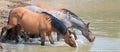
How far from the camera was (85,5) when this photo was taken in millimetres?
25766

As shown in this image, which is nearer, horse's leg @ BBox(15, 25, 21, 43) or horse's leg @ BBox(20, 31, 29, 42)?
horse's leg @ BBox(15, 25, 21, 43)

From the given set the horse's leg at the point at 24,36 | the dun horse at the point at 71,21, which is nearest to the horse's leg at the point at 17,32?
the horse's leg at the point at 24,36

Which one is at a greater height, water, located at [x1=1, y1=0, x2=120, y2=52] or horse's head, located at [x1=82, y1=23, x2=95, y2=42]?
horse's head, located at [x1=82, y1=23, x2=95, y2=42]

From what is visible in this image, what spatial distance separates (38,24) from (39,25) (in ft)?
0.16

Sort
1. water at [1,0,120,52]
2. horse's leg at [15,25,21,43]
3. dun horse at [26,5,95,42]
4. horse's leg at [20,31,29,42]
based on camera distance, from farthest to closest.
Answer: dun horse at [26,5,95,42] → horse's leg at [20,31,29,42] → horse's leg at [15,25,21,43] → water at [1,0,120,52]

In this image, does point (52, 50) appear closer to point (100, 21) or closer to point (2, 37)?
point (2, 37)

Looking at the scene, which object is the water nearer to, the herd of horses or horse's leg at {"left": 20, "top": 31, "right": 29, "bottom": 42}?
the herd of horses

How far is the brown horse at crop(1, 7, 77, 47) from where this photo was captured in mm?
11844

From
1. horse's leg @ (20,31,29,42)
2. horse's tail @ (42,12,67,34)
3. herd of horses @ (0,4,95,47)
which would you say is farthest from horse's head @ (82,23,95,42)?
horse's leg @ (20,31,29,42)

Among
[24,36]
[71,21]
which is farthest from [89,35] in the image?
[24,36]

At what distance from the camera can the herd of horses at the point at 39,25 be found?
11.9 meters

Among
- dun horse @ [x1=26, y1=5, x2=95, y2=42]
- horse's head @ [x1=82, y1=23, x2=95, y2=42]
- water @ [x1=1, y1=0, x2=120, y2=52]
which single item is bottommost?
water @ [x1=1, y1=0, x2=120, y2=52]

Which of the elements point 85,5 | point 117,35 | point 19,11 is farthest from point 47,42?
point 85,5

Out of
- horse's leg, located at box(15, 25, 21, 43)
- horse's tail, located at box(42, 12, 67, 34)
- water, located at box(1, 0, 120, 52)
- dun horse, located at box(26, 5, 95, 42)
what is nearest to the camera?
water, located at box(1, 0, 120, 52)
